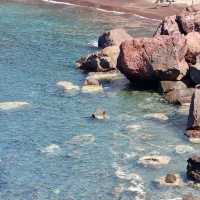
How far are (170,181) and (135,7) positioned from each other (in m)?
53.5

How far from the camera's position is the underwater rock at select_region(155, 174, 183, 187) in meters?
42.0

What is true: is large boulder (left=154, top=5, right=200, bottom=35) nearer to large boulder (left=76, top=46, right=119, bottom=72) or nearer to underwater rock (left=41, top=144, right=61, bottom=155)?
large boulder (left=76, top=46, right=119, bottom=72)

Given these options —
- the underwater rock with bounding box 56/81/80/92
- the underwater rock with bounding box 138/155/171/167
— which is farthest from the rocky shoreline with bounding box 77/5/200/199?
the underwater rock with bounding box 138/155/171/167

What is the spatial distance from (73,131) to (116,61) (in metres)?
16.0

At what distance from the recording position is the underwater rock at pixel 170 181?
42.0 meters

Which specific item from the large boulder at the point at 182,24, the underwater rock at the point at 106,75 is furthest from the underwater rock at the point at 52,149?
the large boulder at the point at 182,24

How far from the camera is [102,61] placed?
6512 cm

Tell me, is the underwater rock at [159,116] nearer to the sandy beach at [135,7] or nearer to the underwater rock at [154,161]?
the underwater rock at [154,161]

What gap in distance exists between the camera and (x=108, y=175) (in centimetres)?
4366

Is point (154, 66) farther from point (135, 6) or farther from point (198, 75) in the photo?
point (135, 6)

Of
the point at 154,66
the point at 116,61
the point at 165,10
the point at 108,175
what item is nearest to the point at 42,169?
the point at 108,175

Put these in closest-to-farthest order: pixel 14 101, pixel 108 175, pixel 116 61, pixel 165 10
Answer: pixel 108 175 → pixel 14 101 → pixel 116 61 → pixel 165 10

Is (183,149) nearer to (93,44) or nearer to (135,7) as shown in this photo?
(93,44)

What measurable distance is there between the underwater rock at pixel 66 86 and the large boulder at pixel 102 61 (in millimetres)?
4313
